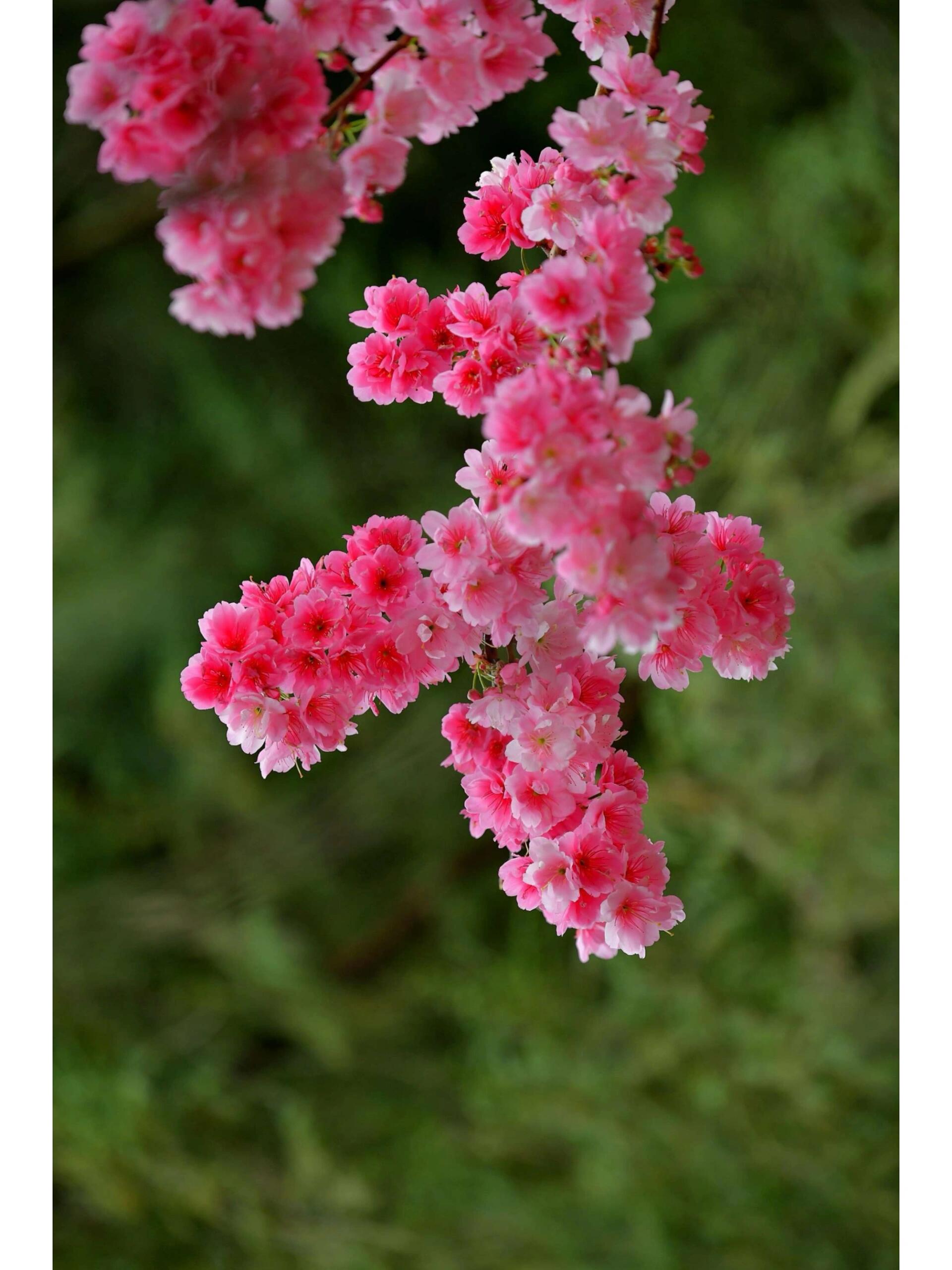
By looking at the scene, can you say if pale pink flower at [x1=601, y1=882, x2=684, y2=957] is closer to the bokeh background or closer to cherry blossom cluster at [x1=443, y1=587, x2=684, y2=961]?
cherry blossom cluster at [x1=443, y1=587, x2=684, y2=961]

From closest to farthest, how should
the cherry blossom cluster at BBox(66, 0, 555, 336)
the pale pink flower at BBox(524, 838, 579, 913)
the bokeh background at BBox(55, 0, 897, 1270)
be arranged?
the cherry blossom cluster at BBox(66, 0, 555, 336)
the pale pink flower at BBox(524, 838, 579, 913)
the bokeh background at BBox(55, 0, 897, 1270)

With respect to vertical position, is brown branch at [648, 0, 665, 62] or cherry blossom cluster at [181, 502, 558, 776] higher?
brown branch at [648, 0, 665, 62]

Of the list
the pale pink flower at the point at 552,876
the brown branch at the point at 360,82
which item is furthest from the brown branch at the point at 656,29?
the pale pink flower at the point at 552,876

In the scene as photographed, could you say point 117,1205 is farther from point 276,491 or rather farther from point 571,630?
point 571,630

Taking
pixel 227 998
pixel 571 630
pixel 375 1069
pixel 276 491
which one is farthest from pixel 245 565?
pixel 571 630

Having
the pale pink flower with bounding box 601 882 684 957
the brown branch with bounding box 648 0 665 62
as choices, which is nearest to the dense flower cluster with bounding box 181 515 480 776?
the pale pink flower with bounding box 601 882 684 957

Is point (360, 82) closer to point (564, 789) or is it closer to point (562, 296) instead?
point (562, 296)

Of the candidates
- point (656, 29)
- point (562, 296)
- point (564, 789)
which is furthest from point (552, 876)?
point (656, 29)
